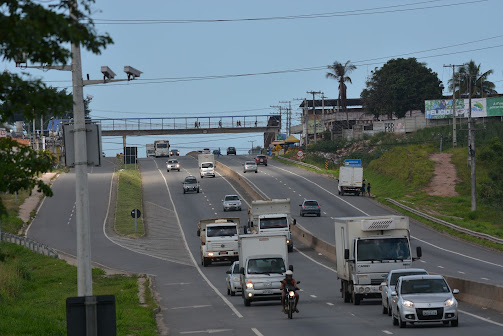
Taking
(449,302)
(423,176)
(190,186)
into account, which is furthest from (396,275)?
(423,176)

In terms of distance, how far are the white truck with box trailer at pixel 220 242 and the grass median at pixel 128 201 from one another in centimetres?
1861

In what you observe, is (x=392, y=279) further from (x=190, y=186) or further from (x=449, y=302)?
(x=190, y=186)

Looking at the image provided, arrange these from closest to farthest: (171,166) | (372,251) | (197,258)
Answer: (372,251) < (197,258) < (171,166)

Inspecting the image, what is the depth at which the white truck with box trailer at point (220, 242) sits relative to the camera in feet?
165

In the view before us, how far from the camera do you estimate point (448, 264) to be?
48.6m

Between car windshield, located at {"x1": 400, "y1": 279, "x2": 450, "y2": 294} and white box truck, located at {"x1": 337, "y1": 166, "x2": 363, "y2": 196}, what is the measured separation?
65640 millimetres

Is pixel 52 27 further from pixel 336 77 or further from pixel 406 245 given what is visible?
pixel 336 77

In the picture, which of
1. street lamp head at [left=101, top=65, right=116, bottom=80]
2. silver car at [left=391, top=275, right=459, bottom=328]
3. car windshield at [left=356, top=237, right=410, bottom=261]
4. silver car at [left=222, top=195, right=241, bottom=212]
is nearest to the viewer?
street lamp head at [left=101, top=65, right=116, bottom=80]

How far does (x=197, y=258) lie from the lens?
5669 cm

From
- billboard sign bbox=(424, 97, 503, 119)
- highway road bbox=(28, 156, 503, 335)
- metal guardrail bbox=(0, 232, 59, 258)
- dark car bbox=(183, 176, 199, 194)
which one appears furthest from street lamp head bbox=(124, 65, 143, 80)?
billboard sign bbox=(424, 97, 503, 119)

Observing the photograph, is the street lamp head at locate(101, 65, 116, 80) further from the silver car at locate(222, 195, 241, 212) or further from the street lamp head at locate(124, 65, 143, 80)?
the silver car at locate(222, 195, 241, 212)

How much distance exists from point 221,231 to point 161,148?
346 feet

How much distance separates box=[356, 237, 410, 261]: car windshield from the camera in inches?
1187

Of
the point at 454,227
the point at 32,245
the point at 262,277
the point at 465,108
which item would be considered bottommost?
the point at 454,227
